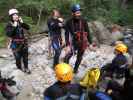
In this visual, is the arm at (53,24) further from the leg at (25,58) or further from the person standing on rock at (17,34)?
the leg at (25,58)

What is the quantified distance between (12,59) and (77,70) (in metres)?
2.40

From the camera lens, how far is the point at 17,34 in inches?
395

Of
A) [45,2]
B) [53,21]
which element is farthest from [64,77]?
[45,2]

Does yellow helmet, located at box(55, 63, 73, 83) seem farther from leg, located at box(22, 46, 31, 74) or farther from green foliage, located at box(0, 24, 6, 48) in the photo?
green foliage, located at box(0, 24, 6, 48)

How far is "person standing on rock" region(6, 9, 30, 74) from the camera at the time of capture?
9.85 metres

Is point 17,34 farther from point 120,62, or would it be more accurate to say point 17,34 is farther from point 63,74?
point 63,74

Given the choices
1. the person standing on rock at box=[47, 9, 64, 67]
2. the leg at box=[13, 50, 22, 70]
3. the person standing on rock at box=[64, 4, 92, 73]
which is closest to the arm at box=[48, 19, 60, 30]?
the person standing on rock at box=[47, 9, 64, 67]

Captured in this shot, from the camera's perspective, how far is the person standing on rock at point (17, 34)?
9.85 metres

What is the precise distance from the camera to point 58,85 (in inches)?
223

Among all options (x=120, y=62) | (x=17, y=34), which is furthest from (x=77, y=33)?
(x=17, y=34)

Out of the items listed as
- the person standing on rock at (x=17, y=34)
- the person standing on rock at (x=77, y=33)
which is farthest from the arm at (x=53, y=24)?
the person standing on rock at (x=17, y=34)

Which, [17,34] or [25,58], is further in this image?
[25,58]

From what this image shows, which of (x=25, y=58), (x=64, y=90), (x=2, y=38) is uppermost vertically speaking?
(x=64, y=90)

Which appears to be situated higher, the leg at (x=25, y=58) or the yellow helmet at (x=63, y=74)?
the yellow helmet at (x=63, y=74)
